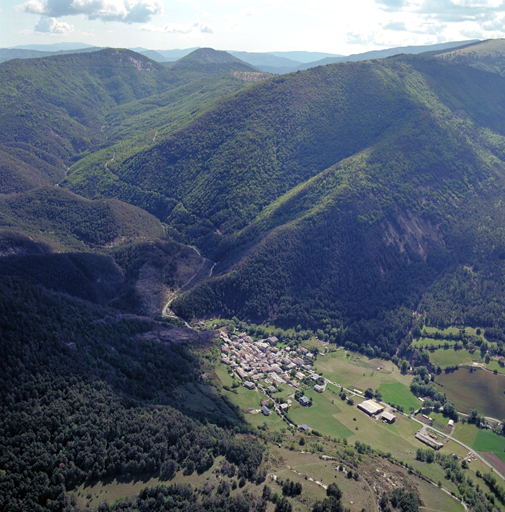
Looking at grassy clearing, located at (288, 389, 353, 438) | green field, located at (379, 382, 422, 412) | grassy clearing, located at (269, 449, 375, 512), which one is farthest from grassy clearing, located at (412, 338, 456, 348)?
grassy clearing, located at (269, 449, 375, 512)

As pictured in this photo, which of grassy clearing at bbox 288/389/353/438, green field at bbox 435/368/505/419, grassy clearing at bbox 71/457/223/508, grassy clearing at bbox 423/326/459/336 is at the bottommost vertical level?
grassy clearing at bbox 288/389/353/438

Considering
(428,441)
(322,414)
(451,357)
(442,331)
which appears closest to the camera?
(428,441)

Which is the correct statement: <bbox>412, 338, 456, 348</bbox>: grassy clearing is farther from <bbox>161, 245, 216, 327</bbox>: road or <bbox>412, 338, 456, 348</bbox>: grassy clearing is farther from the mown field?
<bbox>161, 245, 216, 327</bbox>: road

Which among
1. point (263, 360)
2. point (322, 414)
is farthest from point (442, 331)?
point (263, 360)

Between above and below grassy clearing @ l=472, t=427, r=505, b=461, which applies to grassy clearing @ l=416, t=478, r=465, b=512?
above

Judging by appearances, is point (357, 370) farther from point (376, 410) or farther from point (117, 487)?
point (117, 487)

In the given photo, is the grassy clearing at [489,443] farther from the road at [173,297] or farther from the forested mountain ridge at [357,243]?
the road at [173,297]
